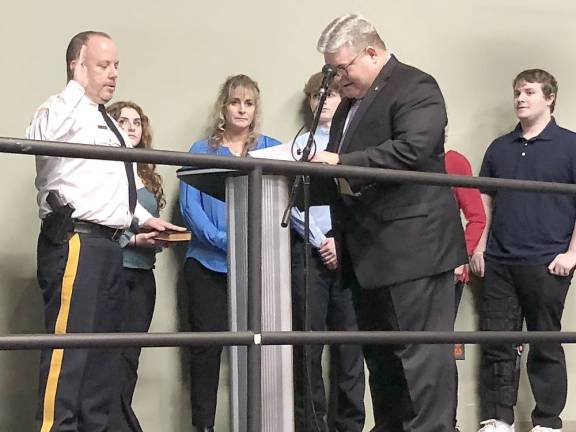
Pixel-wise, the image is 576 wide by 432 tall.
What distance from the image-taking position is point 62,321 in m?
2.96

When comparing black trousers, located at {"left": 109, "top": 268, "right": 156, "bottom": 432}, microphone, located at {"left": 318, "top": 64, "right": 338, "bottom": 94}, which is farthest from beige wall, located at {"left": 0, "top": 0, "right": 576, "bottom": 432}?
microphone, located at {"left": 318, "top": 64, "right": 338, "bottom": 94}

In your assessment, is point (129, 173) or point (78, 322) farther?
point (129, 173)

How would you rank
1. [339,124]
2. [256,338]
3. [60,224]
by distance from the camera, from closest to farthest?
[256,338] < [339,124] < [60,224]

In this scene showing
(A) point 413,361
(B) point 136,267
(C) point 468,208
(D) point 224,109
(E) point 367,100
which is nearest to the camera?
(A) point 413,361

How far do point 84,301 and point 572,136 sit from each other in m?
2.33

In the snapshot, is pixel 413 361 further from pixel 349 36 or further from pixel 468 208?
pixel 468 208

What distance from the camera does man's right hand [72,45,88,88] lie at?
125 inches

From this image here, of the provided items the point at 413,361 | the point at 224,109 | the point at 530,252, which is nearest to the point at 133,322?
the point at 224,109

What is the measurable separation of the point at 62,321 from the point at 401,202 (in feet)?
3.59

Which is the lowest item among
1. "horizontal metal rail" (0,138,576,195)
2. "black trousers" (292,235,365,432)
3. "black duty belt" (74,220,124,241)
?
"black trousers" (292,235,365,432)

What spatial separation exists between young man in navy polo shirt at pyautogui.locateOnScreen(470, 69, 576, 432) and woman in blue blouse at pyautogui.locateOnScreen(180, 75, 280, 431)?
3.81 feet

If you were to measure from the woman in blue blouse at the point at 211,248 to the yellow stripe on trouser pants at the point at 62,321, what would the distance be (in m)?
0.96

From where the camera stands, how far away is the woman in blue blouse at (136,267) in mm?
3617

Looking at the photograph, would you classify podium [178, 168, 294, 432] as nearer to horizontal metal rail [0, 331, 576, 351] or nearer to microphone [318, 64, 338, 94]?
horizontal metal rail [0, 331, 576, 351]
